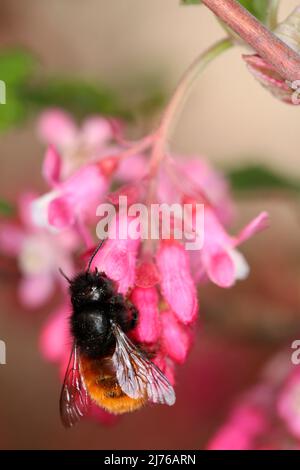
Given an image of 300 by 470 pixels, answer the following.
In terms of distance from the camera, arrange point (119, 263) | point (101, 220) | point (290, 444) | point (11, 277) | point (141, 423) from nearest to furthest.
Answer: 1. point (119, 263)
2. point (101, 220)
3. point (290, 444)
4. point (11, 277)
5. point (141, 423)

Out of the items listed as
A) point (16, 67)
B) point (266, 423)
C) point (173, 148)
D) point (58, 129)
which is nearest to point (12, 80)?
point (16, 67)

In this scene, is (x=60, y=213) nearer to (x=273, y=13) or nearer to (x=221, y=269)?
(x=221, y=269)

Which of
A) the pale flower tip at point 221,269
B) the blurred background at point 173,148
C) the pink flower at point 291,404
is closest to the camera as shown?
the pale flower tip at point 221,269

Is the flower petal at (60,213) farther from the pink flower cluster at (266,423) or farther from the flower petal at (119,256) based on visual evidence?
the pink flower cluster at (266,423)

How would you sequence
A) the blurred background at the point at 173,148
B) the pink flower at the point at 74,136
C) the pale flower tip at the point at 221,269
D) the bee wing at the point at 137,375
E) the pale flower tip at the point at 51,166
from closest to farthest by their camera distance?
the bee wing at the point at 137,375, the pale flower tip at the point at 221,269, the pale flower tip at the point at 51,166, the pink flower at the point at 74,136, the blurred background at the point at 173,148

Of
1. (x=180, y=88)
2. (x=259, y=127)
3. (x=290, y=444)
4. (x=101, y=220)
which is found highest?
(x=259, y=127)

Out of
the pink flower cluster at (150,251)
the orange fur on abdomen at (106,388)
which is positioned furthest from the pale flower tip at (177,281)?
the orange fur on abdomen at (106,388)

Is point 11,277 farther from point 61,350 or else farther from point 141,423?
point 141,423

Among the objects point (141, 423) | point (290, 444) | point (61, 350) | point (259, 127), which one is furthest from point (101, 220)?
Result: point (259, 127)
